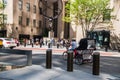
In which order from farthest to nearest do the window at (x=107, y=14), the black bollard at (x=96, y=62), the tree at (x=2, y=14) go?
the tree at (x=2, y=14)
the window at (x=107, y=14)
the black bollard at (x=96, y=62)

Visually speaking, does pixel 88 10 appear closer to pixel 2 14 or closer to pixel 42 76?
pixel 2 14

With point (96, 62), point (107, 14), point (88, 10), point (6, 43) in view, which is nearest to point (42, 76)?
point (96, 62)

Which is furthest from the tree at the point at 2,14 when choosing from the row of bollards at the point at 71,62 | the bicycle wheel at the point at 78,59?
the row of bollards at the point at 71,62

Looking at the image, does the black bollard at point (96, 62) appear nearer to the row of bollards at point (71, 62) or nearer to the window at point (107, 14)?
the row of bollards at point (71, 62)

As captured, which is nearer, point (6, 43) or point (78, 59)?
point (78, 59)

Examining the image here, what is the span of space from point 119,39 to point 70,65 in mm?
30919

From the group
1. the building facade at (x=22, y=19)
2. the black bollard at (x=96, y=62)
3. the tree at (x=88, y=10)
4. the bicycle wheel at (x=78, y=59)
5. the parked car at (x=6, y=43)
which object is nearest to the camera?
the black bollard at (x=96, y=62)

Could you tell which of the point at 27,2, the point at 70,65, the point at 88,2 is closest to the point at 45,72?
the point at 70,65

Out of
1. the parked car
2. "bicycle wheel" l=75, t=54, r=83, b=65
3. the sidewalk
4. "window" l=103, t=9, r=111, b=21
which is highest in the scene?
"window" l=103, t=9, r=111, b=21

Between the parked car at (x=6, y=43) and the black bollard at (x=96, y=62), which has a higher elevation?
the parked car at (x=6, y=43)

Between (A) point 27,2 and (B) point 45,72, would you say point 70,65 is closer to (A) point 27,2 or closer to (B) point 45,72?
(B) point 45,72

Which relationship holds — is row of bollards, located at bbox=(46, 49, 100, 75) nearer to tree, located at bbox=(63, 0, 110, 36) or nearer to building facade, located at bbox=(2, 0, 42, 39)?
tree, located at bbox=(63, 0, 110, 36)

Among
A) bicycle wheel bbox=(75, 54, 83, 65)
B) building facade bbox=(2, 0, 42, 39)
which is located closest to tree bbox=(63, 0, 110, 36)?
building facade bbox=(2, 0, 42, 39)

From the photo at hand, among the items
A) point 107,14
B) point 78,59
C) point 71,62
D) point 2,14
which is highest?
point 2,14
